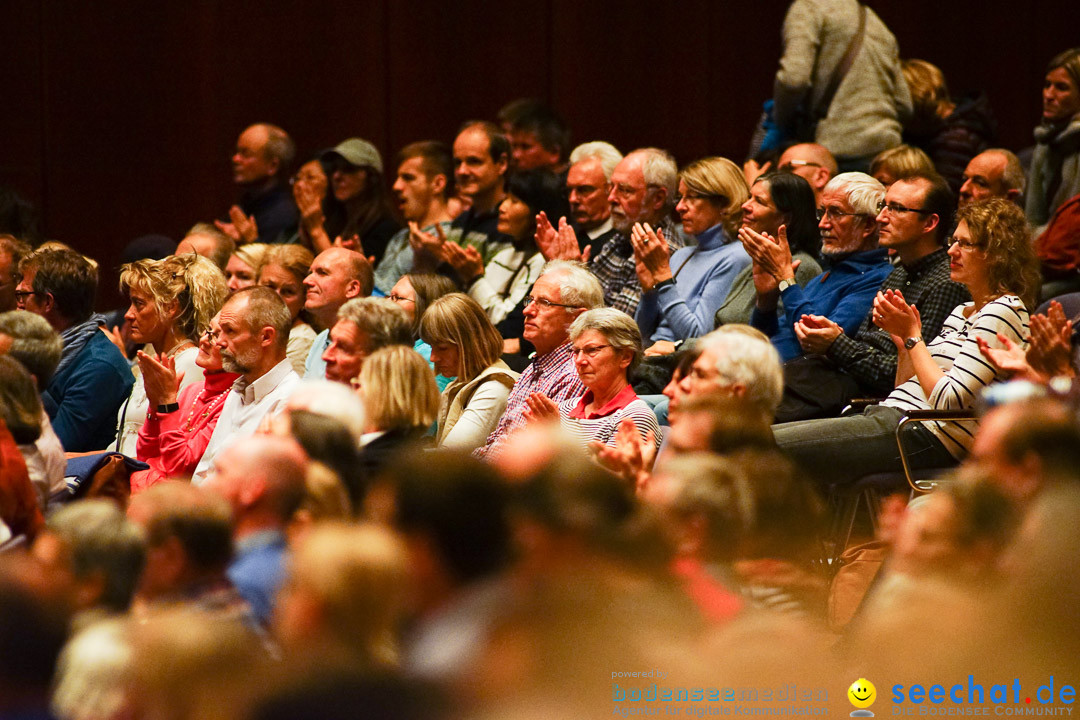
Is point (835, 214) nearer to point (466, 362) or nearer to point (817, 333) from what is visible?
point (817, 333)

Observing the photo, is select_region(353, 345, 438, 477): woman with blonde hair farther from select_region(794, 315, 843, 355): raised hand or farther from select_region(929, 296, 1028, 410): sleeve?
select_region(929, 296, 1028, 410): sleeve

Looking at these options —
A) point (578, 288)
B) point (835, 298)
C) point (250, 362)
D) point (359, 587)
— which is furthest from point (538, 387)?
point (359, 587)

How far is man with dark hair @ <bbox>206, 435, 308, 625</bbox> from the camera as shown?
2.21 m

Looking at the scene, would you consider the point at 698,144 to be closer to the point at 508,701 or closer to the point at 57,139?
the point at 57,139

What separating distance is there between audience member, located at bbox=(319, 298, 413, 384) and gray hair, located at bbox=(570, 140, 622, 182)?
162cm

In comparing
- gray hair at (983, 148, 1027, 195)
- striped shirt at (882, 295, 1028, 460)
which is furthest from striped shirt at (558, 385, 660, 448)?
gray hair at (983, 148, 1027, 195)

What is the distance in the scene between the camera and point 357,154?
235 inches

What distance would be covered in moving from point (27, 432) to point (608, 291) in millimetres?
2274

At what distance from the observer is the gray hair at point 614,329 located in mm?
3662

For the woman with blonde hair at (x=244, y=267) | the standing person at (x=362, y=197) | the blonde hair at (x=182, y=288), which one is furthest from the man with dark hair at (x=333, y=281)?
the standing person at (x=362, y=197)

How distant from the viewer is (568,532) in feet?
6.68

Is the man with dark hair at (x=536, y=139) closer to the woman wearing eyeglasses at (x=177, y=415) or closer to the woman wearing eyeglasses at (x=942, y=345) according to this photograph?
the woman wearing eyeglasses at (x=177, y=415)

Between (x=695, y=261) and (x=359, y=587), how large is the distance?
3.09 meters

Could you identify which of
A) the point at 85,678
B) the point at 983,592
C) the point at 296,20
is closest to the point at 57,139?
the point at 296,20
